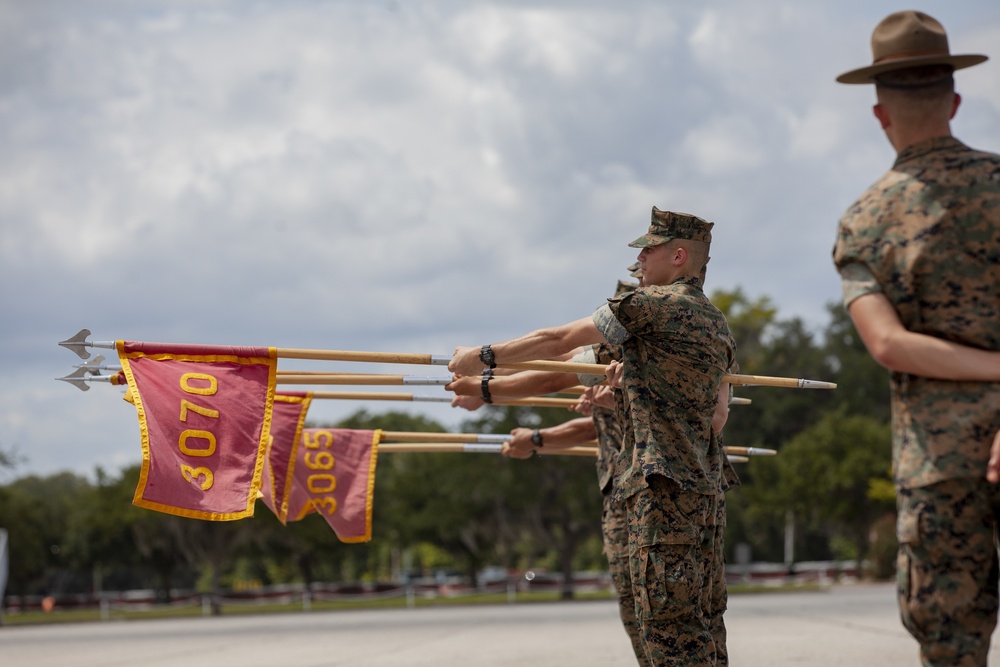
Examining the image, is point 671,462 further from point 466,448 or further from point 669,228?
point 466,448

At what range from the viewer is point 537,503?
153 feet

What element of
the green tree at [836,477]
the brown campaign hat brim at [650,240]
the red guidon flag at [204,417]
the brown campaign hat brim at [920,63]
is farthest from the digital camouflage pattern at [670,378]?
the green tree at [836,477]

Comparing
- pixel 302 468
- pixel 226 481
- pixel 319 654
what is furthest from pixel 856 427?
pixel 226 481

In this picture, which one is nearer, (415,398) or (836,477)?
(415,398)

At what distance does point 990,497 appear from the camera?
3.68m

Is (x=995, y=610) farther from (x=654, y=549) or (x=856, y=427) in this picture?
(x=856, y=427)

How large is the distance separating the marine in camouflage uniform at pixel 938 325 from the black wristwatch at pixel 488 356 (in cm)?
292

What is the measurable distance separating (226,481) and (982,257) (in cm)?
478

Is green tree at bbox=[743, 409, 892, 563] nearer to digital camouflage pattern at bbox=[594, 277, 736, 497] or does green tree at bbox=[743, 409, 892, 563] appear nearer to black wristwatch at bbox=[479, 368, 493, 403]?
black wristwatch at bbox=[479, 368, 493, 403]

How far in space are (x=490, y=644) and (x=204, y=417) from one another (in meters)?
9.99

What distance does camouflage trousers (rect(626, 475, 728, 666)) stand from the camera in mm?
5766

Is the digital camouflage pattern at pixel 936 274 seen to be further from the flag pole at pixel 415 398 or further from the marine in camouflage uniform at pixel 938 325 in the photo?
the flag pole at pixel 415 398

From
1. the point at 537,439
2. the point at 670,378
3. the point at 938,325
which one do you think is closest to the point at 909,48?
the point at 938,325

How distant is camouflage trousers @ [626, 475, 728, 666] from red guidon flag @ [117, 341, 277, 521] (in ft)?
8.03
